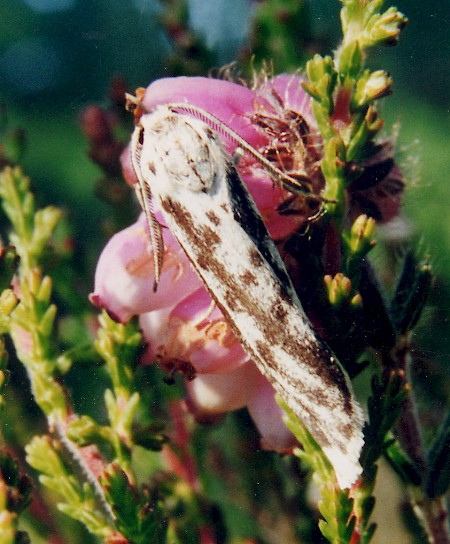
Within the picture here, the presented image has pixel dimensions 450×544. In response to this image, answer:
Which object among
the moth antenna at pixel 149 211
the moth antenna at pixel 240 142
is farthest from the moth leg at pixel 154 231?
the moth antenna at pixel 240 142

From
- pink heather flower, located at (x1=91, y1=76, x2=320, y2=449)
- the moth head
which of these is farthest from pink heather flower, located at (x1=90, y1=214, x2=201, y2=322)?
the moth head

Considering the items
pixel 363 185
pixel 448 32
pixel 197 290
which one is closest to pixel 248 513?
pixel 197 290

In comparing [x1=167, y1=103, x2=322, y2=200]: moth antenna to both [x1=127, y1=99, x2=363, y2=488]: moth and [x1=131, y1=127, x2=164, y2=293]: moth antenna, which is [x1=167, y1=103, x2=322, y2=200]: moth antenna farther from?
[x1=131, y1=127, x2=164, y2=293]: moth antenna

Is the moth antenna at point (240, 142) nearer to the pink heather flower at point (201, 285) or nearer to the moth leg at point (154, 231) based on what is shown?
the pink heather flower at point (201, 285)

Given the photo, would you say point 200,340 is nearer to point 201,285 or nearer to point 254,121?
point 201,285

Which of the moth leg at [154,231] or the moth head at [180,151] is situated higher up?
the moth head at [180,151]

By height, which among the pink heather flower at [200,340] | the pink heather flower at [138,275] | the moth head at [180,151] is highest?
the moth head at [180,151]

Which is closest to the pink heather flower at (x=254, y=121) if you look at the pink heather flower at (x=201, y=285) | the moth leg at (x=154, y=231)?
the pink heather flower at (x=201, y=285)
